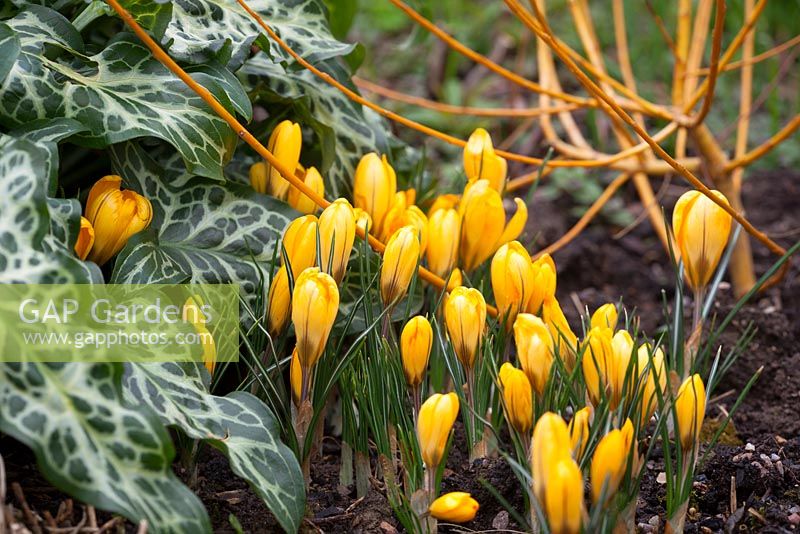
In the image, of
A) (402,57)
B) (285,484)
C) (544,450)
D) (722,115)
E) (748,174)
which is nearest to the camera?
(544,450)

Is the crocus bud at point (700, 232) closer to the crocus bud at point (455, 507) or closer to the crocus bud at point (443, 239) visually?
the crocus bud at point (443, 239)

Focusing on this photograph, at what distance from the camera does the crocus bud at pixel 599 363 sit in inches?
46.5

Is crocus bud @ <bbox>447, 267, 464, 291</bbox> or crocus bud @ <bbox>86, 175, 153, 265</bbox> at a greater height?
crocus bud @ <bbox>86, 175, 153, 265</bbox>

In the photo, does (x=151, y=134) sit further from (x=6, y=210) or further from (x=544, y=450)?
(x=544, y=450)

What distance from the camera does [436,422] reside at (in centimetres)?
114

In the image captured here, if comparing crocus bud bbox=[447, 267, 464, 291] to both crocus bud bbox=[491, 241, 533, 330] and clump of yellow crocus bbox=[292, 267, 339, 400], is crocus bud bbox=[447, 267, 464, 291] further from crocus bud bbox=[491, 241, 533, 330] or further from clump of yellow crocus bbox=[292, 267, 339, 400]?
clump of yellow crocus bbox=[292, 267, 339, 400]

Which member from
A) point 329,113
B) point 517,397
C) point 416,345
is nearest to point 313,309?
point 416,345

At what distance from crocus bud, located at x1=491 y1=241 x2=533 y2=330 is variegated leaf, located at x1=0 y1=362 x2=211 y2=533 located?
0.52m

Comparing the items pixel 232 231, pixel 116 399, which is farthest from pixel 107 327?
pixel 232 231

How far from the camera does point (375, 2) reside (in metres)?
4.16

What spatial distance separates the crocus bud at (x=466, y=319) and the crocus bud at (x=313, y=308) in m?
0.16

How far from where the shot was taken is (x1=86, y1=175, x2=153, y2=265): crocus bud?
4.50ft

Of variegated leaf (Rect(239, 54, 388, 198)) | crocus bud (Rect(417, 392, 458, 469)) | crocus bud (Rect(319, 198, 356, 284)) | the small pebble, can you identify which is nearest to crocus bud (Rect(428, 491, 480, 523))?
crocus bud (Rect(417, 392, 458, 469))

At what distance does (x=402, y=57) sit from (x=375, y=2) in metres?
0.34
